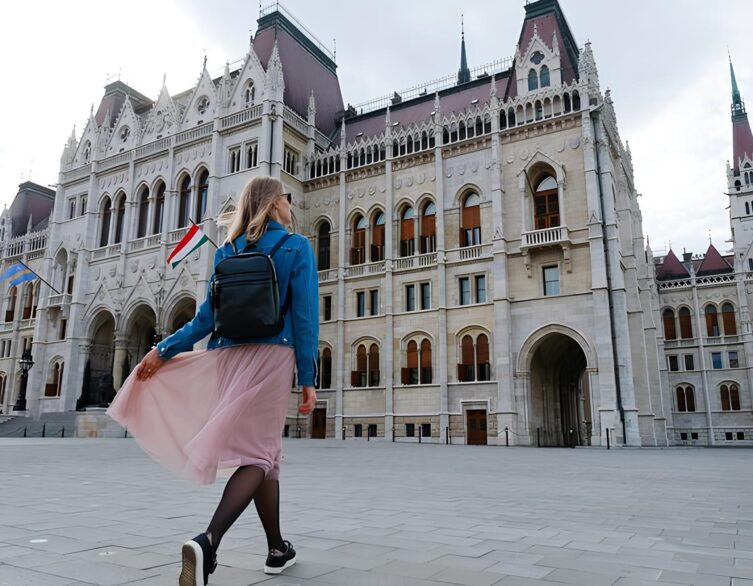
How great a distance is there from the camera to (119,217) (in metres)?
42.8

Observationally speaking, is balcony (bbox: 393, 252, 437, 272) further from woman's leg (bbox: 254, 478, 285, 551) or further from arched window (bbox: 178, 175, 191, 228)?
woman's leg (bbox: 254, 478, 285, 551)

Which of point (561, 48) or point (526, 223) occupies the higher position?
point (561, 48)

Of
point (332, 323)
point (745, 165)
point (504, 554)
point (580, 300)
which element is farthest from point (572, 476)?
point (745, 165)

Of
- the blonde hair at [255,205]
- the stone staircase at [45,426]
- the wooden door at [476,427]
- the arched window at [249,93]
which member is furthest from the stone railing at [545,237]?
the stone staircase at [45,426]

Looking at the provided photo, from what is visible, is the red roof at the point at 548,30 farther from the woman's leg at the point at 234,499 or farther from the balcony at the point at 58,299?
the woman's leg at the point at 234,499

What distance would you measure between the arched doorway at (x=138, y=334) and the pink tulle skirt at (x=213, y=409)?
37190mm

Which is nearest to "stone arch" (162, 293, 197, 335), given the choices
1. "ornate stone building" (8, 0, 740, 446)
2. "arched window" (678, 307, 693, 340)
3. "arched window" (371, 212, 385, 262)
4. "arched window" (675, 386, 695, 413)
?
"ornate stone building" (8, 0, 740, 446)

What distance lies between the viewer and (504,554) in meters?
4.22

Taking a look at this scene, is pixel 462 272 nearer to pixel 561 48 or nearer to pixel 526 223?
pixel 526 223

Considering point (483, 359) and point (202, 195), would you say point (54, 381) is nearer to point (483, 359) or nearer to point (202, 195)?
point (202, 195)

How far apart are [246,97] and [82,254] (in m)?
16.6

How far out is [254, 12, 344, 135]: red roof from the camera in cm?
4097

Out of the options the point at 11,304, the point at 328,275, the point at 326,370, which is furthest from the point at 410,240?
the point at 11,304

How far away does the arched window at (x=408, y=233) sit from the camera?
34594 mm
